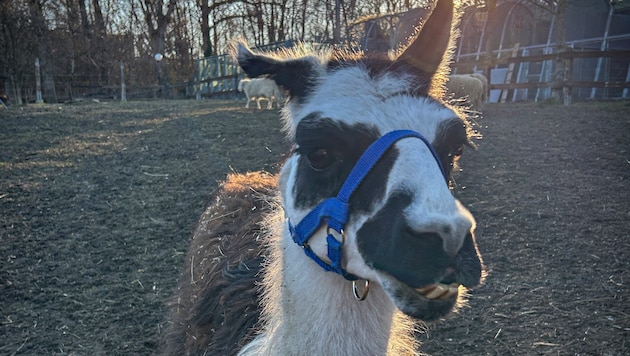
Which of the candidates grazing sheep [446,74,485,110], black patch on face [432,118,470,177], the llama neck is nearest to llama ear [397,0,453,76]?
black patch on face [432,118,470,177]

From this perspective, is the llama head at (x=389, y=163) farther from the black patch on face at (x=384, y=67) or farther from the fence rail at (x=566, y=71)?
the fence rail at (x=566, y=71)

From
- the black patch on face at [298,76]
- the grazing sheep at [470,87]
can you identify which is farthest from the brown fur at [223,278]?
the grazing sheep at [470,87]

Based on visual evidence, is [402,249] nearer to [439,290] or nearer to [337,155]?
[439,290]

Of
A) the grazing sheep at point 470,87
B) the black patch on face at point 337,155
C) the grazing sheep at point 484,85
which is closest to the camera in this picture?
the black patch on face at point 337,155

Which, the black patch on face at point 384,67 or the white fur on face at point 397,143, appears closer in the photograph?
the white fur on face at point 397,143

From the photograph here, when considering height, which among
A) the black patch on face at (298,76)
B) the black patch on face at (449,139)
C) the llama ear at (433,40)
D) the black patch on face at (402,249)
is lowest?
the black patch on face at (402,249)

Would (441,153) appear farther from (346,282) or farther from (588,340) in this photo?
(588,340)

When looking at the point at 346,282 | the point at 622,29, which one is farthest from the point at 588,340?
the point at 622,29

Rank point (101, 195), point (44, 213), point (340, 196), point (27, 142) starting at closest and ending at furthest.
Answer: point (340, 196) < point (44, 213) < point (101, 195) < point (27, 142)

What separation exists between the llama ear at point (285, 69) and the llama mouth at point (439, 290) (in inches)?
37.2

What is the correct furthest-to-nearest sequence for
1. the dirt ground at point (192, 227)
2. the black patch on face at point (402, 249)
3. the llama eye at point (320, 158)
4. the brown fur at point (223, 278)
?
the dirt ground at point (192, 227)
the brown fur at point (223, 278)
the llama eye at point (320, 158)
the black patch on face at point (402, 249)

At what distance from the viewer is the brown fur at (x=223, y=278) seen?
8.62ft

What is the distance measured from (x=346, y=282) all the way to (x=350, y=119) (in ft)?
2.05

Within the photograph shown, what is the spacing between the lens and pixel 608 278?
13.6 feet
